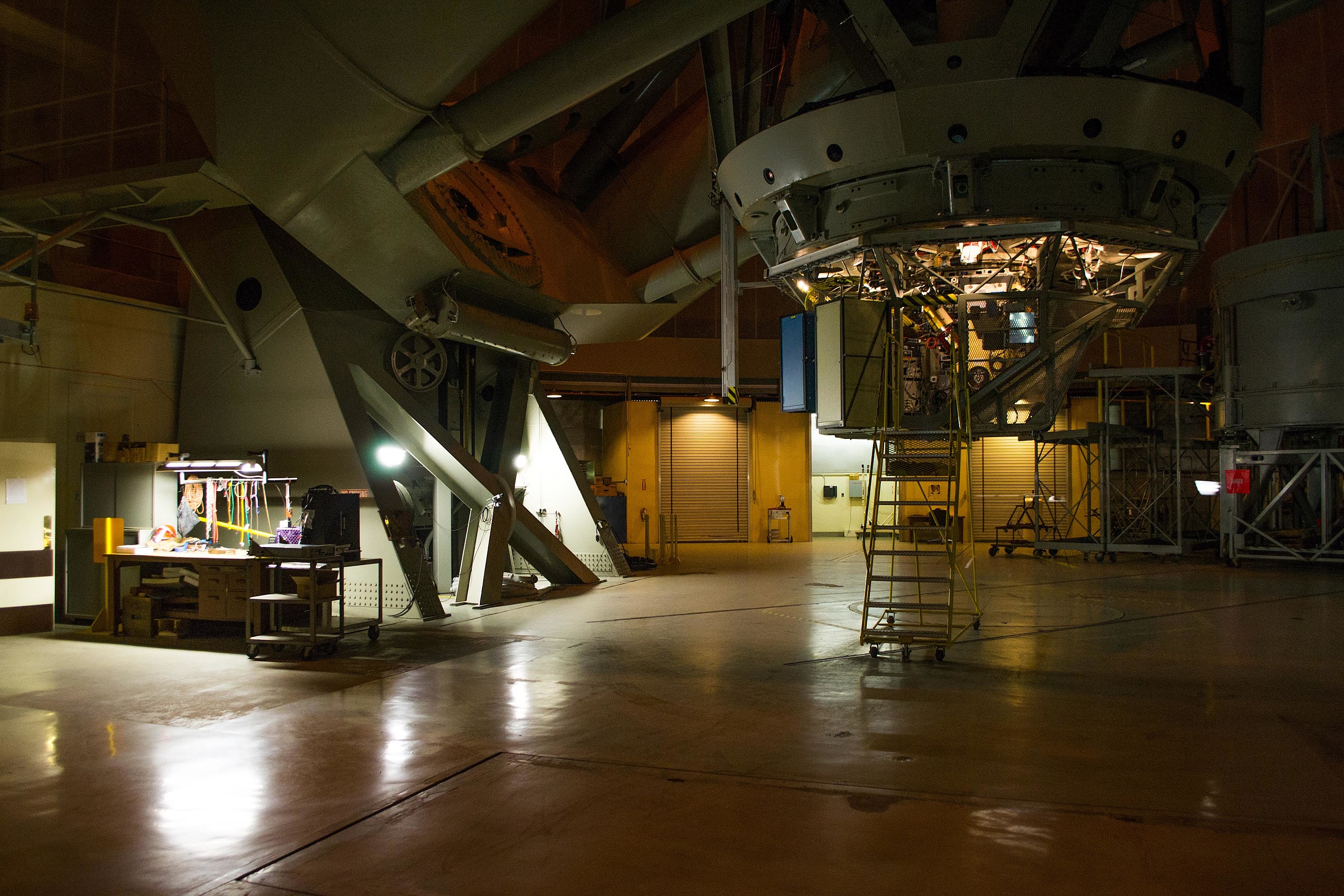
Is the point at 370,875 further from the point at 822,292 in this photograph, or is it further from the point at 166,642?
the point at 822,292

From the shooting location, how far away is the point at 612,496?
2180 centimetres

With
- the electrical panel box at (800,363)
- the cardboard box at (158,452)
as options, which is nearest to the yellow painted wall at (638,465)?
the electrical panel box at (800,363)

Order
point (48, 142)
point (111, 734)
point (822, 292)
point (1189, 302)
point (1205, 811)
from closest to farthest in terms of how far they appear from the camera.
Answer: point (1205, 811) < point (111, 734) < point (48, 142) < point (822, 292) < point (1189, 302)

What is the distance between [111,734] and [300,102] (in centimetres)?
596

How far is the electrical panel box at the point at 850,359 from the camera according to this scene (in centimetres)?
1030

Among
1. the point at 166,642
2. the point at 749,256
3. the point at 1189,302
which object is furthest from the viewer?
the point at 1189,302

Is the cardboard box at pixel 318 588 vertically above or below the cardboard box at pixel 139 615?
above

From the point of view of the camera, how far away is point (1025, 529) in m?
24.5

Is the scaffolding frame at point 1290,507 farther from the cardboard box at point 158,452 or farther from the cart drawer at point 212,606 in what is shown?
the cardboard box at point 158,452

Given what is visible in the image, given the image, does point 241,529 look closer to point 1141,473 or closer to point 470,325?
point 470,325

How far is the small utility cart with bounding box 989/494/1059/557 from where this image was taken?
66.8 feet

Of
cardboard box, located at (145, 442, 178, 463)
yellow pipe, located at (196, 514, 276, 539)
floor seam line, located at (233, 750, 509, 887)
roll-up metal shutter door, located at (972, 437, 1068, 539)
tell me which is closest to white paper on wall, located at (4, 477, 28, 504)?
cardboard box, located at (145, 442, 178, 463)

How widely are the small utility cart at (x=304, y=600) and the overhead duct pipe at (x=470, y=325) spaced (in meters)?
3.71

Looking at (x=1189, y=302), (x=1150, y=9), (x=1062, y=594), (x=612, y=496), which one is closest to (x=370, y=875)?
(x=1062, y=594)
